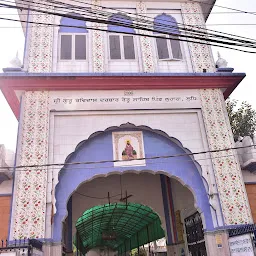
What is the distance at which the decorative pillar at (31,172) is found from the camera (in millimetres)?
6961

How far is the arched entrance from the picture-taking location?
7734 mm

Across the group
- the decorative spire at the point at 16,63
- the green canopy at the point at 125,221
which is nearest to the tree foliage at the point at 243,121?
the green canopy at the point at 125,221

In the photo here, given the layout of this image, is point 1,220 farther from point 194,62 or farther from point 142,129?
point 194,62

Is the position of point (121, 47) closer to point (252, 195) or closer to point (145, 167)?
point (145, 167)

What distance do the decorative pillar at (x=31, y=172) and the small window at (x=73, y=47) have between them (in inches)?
59.7

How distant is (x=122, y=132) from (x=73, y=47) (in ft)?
9.65

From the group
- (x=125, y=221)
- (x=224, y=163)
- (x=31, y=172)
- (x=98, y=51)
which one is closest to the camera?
(x=31, y=172)

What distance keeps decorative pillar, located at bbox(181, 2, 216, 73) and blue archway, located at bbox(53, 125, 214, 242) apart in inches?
97.7

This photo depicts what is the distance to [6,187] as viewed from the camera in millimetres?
7531

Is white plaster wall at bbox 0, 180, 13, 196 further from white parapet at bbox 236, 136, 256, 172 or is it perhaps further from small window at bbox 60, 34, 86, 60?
white parapet at bbox 236, 136, 256, 172

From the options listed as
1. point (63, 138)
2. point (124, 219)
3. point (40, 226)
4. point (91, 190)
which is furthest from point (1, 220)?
point (124, 219)

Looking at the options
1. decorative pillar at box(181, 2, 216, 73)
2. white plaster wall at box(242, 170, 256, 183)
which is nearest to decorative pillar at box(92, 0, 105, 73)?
decorative pillar at box(181, 2, 216, 73)

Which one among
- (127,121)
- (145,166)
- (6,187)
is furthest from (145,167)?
(6,187)

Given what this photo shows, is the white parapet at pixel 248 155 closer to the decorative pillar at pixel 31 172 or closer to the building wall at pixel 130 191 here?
the building wall at pixel 130 191
